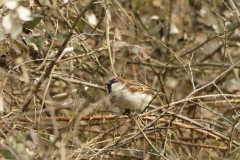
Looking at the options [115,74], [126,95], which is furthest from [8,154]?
[126,95]

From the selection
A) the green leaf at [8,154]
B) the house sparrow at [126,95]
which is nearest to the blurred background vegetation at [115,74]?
the green leaf at [8,154]

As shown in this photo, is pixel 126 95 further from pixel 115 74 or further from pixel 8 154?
pixel 8 154

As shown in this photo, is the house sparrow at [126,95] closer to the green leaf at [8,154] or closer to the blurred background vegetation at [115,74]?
the blurred background vegetation at [115,74]

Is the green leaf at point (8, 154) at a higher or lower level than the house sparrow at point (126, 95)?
higher

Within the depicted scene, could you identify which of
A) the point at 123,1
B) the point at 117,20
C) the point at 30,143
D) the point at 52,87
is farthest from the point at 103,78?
the point at 30,143

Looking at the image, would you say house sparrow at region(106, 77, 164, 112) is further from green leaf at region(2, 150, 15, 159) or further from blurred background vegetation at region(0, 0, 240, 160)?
green leaf at region(2, 150, 15, 159)

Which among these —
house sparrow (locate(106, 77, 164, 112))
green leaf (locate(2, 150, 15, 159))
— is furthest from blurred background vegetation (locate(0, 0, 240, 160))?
house sparrow (locate(106, 77, 164, 112))
